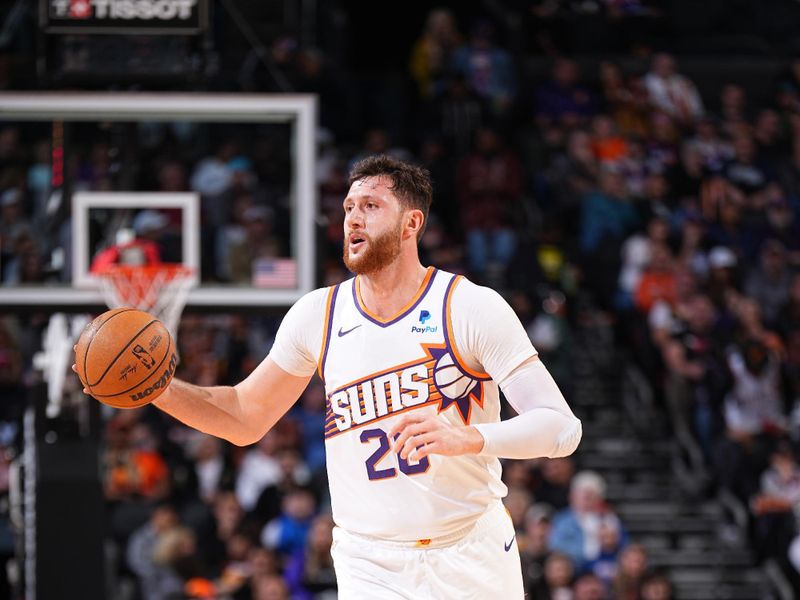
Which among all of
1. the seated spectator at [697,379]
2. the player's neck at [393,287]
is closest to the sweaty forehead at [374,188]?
the player's neck at [393,287]

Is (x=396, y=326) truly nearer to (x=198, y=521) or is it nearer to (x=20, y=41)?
(x=20, y=41)

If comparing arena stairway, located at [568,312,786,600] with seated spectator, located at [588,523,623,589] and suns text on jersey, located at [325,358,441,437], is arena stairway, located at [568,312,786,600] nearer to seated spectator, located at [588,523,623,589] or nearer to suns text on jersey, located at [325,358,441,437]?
seated spectator, located at [588,523,623,589]

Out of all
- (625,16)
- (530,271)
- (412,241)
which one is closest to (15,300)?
(412,241)

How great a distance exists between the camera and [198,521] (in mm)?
11820

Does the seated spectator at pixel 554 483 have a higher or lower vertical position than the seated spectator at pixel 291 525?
higher

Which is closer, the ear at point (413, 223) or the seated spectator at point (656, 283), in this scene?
the ear at point (413, 223)

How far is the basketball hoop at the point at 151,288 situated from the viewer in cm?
891

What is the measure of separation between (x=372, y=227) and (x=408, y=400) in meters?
0.65

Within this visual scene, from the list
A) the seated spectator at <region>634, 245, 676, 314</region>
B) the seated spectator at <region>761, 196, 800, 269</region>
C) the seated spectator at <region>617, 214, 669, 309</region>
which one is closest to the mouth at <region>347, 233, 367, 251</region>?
the seated spectator at <region>634, 245, 676, 314</region>

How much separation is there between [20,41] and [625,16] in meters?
11.5

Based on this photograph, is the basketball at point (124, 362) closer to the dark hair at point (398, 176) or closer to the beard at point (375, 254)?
the beard at point (375, 254)

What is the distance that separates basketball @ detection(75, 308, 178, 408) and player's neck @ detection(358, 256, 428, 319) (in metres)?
0.79

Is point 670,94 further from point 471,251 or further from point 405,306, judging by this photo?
point 405,306

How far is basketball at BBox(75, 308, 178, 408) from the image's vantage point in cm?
494
